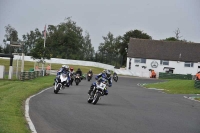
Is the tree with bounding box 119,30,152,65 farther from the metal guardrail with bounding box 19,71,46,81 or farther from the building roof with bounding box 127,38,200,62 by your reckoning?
the metal guardrail with bounding box 19,71,46,81

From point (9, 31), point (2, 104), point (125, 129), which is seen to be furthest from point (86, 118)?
point (9, 31)

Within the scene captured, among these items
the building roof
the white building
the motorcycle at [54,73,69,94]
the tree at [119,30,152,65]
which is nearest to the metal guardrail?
the motorcycle at [54,73,69,94]

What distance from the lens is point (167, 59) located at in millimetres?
95812

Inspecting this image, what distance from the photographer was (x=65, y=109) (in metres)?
17.1

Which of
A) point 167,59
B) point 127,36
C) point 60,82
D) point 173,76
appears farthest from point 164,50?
point 60,82

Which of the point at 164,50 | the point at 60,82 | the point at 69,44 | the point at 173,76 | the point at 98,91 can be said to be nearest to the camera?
the point at 98,91

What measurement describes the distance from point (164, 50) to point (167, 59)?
2.68 m

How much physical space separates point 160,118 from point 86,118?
287 cm

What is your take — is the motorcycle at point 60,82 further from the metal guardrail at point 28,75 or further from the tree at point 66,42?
the tree at point 66,42

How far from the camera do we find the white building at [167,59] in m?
95.2

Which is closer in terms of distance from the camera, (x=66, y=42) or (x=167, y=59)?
(x=167, y=59)

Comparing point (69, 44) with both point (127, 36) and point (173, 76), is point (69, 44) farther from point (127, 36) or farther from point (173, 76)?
point (173, 76)

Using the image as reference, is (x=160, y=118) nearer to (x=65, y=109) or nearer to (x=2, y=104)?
(x=65, y=109)

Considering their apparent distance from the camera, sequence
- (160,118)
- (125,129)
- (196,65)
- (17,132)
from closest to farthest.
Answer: (17,132) < (125,129) < (160,118) < (196,65)
